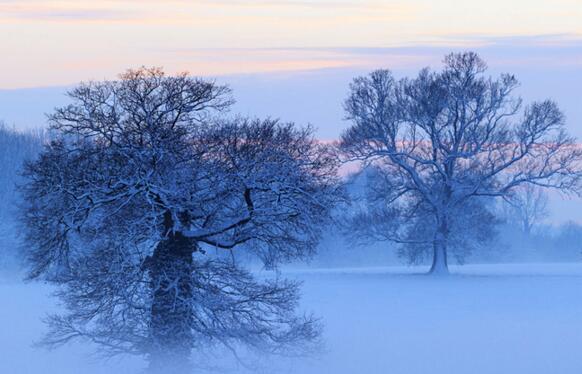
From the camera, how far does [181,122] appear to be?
19734 millimetres

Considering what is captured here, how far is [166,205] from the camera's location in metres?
19.2

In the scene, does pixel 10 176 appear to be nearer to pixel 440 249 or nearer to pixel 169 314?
pixel 440 249

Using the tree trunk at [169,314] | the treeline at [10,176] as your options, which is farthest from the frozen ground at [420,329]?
the treeline at [10,176]

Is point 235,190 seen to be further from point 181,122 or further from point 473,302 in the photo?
point 473,302

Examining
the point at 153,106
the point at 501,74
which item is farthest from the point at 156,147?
the point at 501,74

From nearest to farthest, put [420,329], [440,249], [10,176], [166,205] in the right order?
[166,205]
[420,329]
[440,249]
[10,176]

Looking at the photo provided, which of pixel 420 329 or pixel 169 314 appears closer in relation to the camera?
pixel 169 314

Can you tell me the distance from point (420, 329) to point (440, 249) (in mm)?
23461

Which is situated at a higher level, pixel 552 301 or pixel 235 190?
pixel 235 190

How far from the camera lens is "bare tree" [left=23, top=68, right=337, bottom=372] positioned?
19188 millimetres

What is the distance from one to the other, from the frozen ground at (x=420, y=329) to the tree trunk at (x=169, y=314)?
8.16 feet

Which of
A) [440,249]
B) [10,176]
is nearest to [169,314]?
[440,249]

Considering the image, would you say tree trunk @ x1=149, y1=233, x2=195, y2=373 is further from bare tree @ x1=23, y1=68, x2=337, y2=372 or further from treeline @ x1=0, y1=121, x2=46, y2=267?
treeline @ x1=0, y1=121, x2=46, y2=267

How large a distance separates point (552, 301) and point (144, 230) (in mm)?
22720
